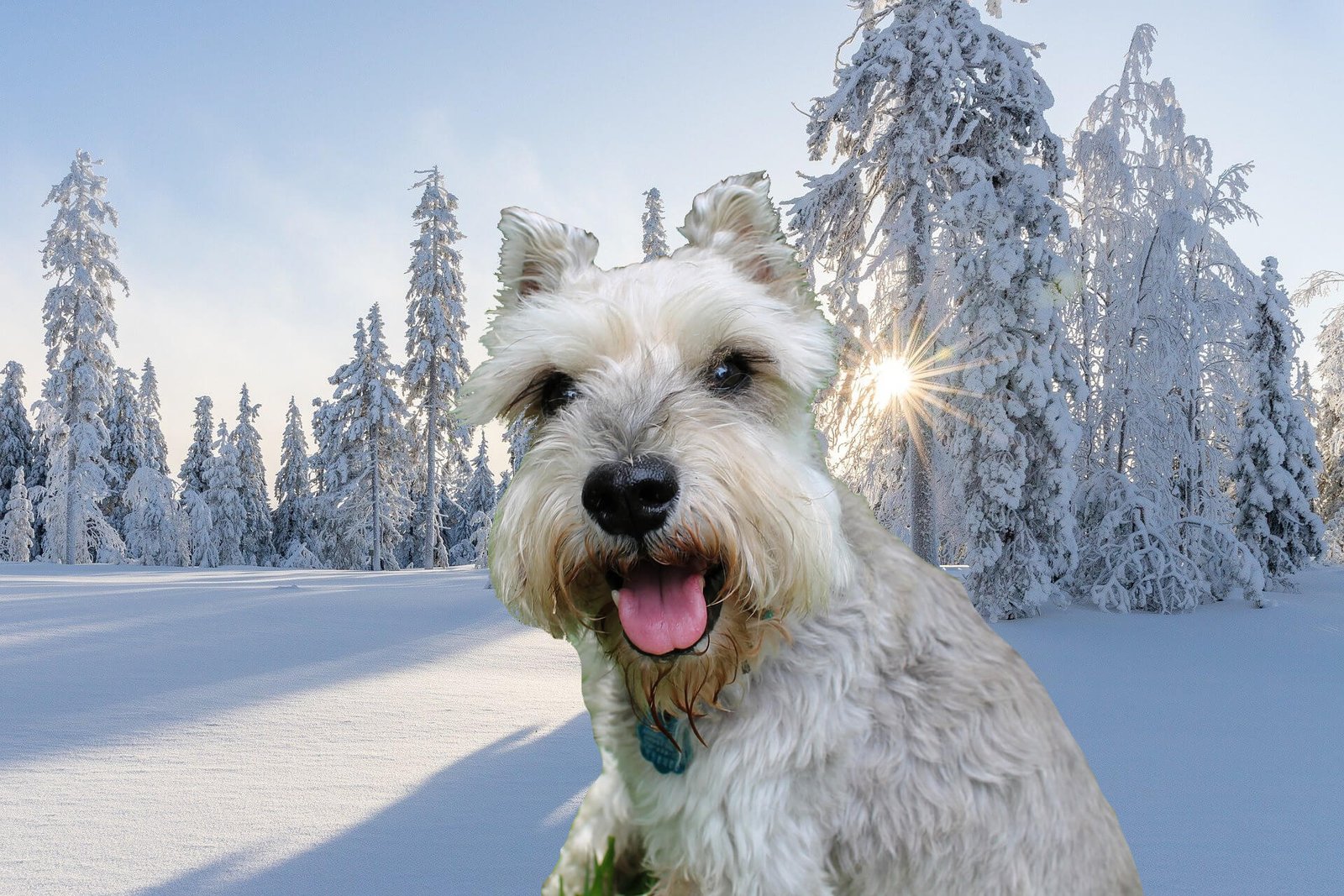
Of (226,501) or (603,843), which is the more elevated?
(226,501)

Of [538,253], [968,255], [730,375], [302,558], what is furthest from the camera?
[302,558]

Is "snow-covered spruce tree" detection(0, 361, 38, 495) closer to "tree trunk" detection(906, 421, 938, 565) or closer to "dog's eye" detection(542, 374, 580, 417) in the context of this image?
"tree trunk" detection(906, 421, 938, 565)

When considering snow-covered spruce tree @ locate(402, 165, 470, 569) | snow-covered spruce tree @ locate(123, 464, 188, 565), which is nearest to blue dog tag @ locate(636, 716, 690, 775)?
snow-covered spruce tree @ locate(402, 165, 470, 569)

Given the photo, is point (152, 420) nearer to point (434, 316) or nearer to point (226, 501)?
point (226, 501)

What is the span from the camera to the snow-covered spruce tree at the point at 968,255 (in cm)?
1416

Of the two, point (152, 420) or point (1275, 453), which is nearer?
point (1275, 453)

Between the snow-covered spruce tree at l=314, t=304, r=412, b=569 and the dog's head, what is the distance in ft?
138

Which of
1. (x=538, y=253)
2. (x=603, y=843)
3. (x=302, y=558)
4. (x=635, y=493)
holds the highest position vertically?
(x=538, y=253)

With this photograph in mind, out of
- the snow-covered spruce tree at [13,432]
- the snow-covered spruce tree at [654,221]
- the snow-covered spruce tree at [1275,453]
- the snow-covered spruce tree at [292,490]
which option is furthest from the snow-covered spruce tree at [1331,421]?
the snow-covered spruce tree at [13,432]

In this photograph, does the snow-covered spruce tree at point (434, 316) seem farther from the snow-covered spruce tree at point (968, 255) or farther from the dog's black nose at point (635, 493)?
the dog's black nose at point (635, 493)

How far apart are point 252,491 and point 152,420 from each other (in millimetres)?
6688

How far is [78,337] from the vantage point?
1416 inches

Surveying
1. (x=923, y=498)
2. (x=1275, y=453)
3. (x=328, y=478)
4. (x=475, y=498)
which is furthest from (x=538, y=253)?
(x=475, y=498)

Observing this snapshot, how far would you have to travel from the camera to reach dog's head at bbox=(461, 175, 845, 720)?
210cm
